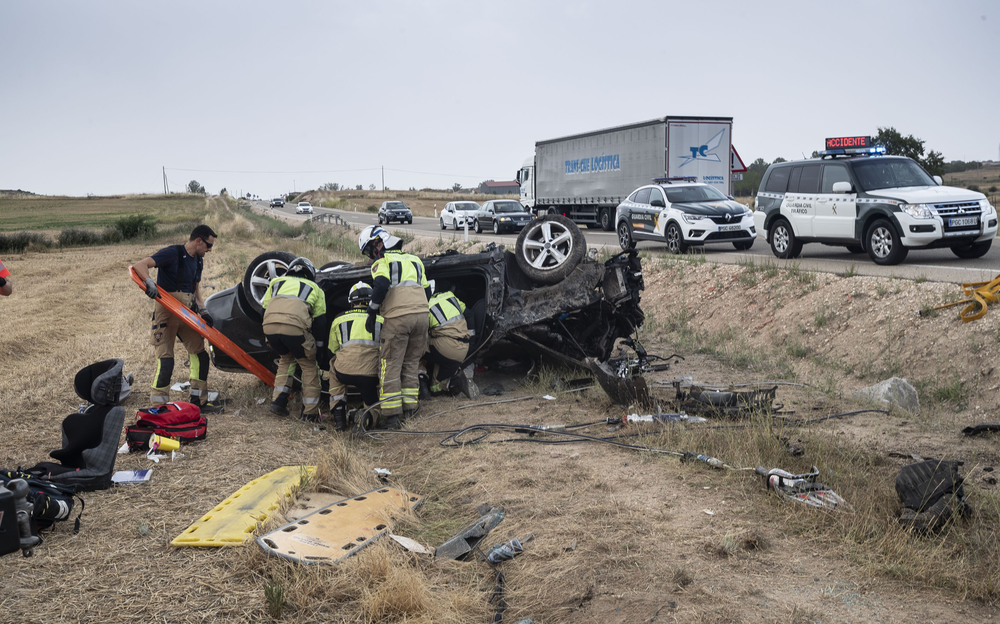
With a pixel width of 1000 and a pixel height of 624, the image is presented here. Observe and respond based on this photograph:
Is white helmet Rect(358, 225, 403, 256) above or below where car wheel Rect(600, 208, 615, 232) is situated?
above

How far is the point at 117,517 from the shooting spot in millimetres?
4570

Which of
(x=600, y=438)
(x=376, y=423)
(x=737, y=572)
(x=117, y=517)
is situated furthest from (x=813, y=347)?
(x=117, y=517)

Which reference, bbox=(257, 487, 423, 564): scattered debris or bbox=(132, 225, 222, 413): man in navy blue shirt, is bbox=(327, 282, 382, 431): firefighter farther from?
bbox=(257, 487, 423, 564): scattered debris

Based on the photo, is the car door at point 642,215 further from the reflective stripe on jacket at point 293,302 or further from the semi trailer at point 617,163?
the reflective stripe on jacket at point 293,302

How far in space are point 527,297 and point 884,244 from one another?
6775 mm

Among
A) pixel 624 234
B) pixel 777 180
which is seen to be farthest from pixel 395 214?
pixel 777 180

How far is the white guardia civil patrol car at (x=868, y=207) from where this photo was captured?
10961 mm

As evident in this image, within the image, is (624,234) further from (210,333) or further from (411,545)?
(411,545)

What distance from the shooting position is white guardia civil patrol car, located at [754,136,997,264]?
10961 mm

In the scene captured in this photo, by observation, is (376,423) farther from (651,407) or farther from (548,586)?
(548,586)

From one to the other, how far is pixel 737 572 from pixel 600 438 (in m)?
2.31

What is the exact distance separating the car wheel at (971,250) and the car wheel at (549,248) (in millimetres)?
7348

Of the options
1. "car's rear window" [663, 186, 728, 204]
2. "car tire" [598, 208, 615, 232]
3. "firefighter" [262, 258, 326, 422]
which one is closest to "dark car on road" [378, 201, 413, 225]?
"car tire" [598, 208, 615, 232]

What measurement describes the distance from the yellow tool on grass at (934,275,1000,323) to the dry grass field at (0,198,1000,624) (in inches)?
4.4
